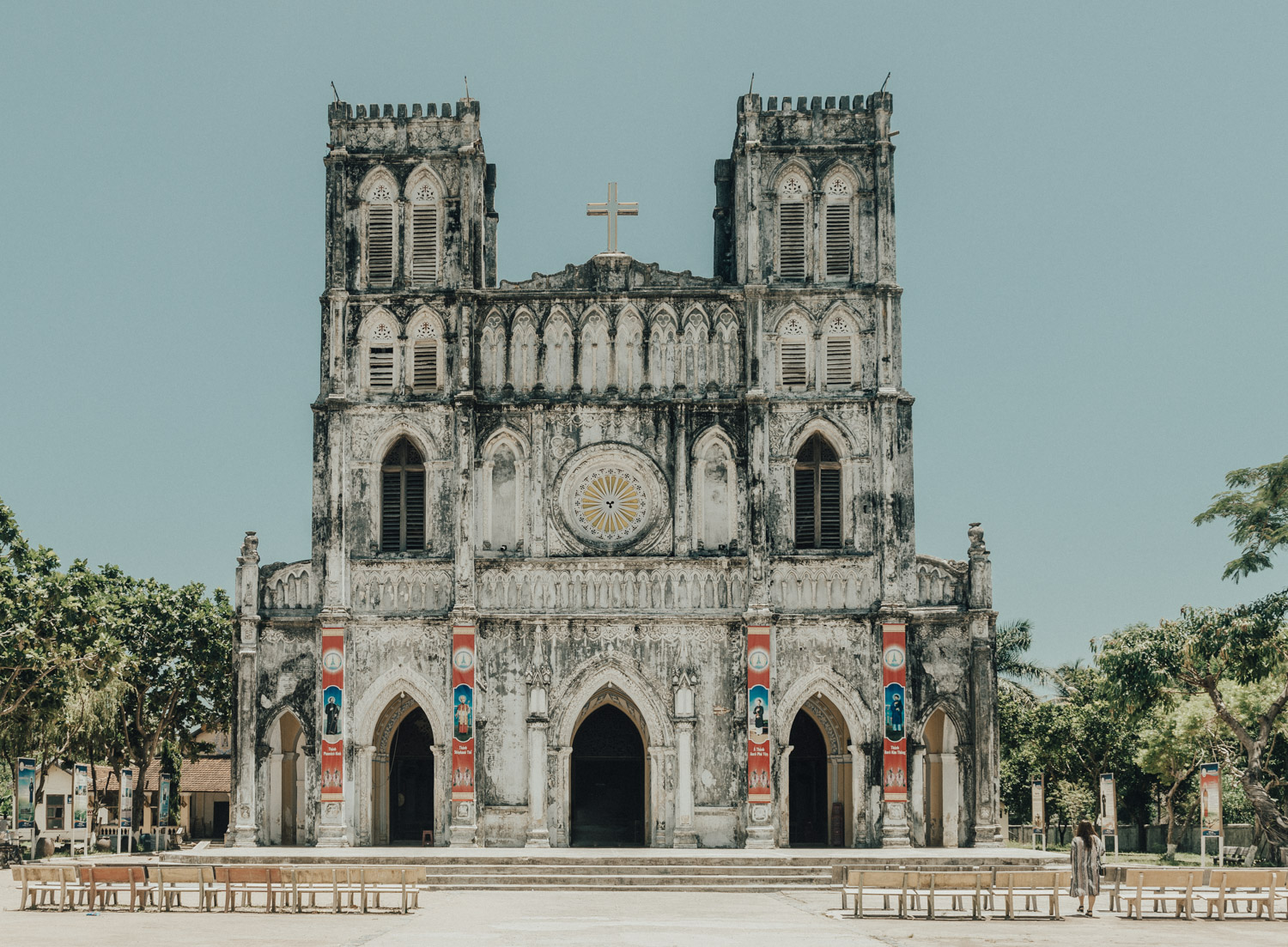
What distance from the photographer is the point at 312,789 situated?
3142 cm

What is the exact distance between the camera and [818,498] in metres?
32.3

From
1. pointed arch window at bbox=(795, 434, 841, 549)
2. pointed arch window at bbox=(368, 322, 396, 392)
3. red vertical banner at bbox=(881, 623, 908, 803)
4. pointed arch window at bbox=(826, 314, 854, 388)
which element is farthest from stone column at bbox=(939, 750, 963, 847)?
pointed arch window at bbox=(368, 322, 396, 392)

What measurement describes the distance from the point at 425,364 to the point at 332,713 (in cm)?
758

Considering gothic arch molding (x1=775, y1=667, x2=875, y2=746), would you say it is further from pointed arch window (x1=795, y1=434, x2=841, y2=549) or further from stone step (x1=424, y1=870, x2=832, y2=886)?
stone step (x1=424, y1=870, x2=832, y2=886)

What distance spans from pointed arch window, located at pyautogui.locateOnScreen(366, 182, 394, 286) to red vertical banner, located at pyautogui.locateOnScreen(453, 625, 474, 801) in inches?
310

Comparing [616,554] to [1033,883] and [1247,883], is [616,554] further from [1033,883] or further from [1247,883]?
[1247,883]

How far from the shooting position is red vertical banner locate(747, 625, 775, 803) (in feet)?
101

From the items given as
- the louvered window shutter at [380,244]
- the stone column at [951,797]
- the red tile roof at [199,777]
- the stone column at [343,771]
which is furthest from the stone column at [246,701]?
the red tile roof at [199,777]

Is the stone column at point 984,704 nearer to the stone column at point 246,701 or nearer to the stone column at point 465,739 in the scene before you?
the stone column at point 465,739

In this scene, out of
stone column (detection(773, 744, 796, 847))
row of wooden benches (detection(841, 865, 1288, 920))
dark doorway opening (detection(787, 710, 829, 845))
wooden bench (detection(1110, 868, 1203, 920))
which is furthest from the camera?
dark doorway opening (detection(787, 710, 829, 845))

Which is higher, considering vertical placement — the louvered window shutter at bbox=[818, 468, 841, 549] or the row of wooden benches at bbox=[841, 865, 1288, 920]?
the louvered window shutter at bbox=[818, 468, 841, 549]

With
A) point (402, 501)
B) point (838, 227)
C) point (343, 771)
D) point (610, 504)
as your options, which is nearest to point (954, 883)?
point (610, 504)

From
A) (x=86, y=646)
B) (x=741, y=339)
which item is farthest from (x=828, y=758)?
(x=86, y=646)

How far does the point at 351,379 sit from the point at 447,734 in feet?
25.6
